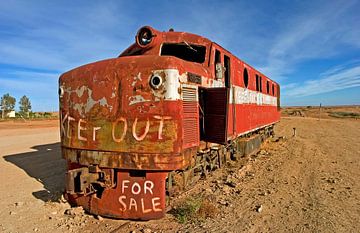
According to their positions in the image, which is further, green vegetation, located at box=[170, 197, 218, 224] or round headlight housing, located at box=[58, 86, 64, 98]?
round headlight housing, located at box=[58, 86, 64, 98]

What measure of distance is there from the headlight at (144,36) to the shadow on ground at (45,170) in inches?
137

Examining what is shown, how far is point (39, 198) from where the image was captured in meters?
6.12

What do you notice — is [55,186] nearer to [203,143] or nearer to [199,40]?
[203,143]

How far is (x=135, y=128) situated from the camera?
15.1 ft

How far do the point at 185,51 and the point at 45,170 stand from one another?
5.50 metres

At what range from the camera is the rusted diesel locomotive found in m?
4.52

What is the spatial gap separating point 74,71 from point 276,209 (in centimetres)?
433

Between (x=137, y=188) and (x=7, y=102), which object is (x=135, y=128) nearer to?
(x=137, y=188)

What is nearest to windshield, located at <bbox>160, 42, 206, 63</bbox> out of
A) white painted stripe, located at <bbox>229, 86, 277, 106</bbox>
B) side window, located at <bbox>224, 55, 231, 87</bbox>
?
side window, located at <bbox>224, 55, 231, 87</bbox>

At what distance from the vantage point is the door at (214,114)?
539cm

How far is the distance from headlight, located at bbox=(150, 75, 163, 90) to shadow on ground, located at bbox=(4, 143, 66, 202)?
3205 millimetres

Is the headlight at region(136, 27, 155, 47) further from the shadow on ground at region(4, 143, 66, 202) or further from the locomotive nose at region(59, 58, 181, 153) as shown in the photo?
the shadow on ground at region(4, 143, 66, 202)

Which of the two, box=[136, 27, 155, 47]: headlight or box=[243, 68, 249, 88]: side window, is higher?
box=[136, 27, 155, 47]: headlight

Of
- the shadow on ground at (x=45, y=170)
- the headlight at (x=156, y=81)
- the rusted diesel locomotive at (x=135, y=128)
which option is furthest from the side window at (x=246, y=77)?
the shadow on ground at (x=45, y=170)
